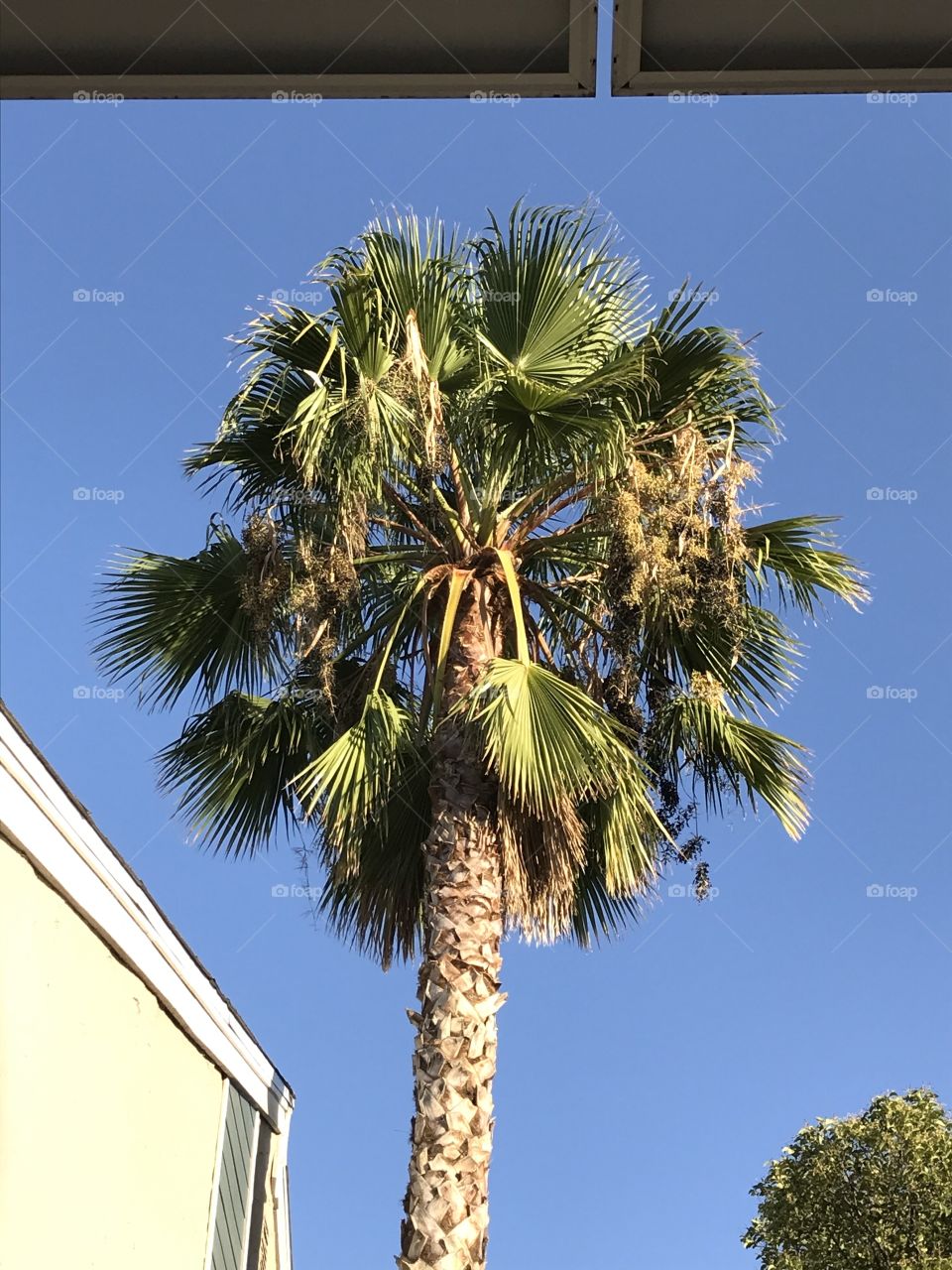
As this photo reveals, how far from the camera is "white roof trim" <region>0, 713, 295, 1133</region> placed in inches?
191

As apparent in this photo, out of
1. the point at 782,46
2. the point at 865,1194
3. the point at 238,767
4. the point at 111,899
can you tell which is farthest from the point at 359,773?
the point at 865,1194

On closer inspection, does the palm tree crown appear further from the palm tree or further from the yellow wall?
the yellow wall

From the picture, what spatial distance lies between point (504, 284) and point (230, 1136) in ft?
17.6

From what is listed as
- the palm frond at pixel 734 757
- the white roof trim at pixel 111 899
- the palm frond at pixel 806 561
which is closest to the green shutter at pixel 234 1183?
the white roof trim at pixel 111 899

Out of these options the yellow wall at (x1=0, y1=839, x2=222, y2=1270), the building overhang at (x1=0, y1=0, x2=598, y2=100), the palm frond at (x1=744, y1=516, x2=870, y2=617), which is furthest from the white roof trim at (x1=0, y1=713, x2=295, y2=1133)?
the palm frond at (x1=744, y1=516, x2=870, y2=617)

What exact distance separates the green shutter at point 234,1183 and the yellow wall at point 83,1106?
381mm

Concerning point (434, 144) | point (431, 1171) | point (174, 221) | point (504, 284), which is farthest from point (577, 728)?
point (174, 221)

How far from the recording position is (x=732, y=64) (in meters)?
2.47

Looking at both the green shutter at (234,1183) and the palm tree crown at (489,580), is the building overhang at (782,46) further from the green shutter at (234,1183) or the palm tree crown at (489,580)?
the green shutter at (234,1183)

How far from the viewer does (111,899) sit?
5770 millimetres

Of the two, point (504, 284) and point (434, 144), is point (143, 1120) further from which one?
point (434, 144)

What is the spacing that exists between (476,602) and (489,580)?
8.2 inches

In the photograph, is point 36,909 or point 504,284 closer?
point 36,909

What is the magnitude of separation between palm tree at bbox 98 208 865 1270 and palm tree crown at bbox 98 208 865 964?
0.07 feet
